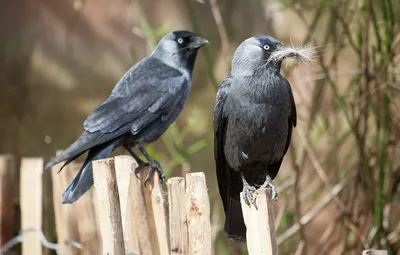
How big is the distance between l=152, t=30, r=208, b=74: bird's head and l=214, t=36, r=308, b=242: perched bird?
0.90 m

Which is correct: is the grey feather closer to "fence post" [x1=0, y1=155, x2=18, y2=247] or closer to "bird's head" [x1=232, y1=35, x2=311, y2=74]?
"bird's head" [x1=232, y1=35, x2=311, y2=74]

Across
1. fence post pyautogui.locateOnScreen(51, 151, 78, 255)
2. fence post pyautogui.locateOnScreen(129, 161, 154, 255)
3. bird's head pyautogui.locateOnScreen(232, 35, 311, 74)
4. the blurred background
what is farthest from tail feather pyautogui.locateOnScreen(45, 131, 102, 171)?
the blurred background

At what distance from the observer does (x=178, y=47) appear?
377 centimetres

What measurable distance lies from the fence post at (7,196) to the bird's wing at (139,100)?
1.65 feet

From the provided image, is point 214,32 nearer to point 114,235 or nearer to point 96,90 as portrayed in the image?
point 96,90

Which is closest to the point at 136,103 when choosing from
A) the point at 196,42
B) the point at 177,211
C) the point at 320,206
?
the point at 196,42

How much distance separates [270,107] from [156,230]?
609 millimetres

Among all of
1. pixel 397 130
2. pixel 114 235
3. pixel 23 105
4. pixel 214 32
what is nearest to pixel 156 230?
pixel 114 235

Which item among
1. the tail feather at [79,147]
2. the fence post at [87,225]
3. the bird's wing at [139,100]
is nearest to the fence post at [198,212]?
the tail feather at [79,147]

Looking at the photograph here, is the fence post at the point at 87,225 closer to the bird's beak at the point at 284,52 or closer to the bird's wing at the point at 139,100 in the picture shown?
the bird's wing at the point at 139,100

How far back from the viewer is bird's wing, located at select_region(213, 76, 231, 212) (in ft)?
9.46

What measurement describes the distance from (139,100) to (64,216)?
628mm

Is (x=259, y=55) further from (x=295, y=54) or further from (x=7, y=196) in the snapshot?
(x=7, y=196)

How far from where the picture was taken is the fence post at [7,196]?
353 centimetres
